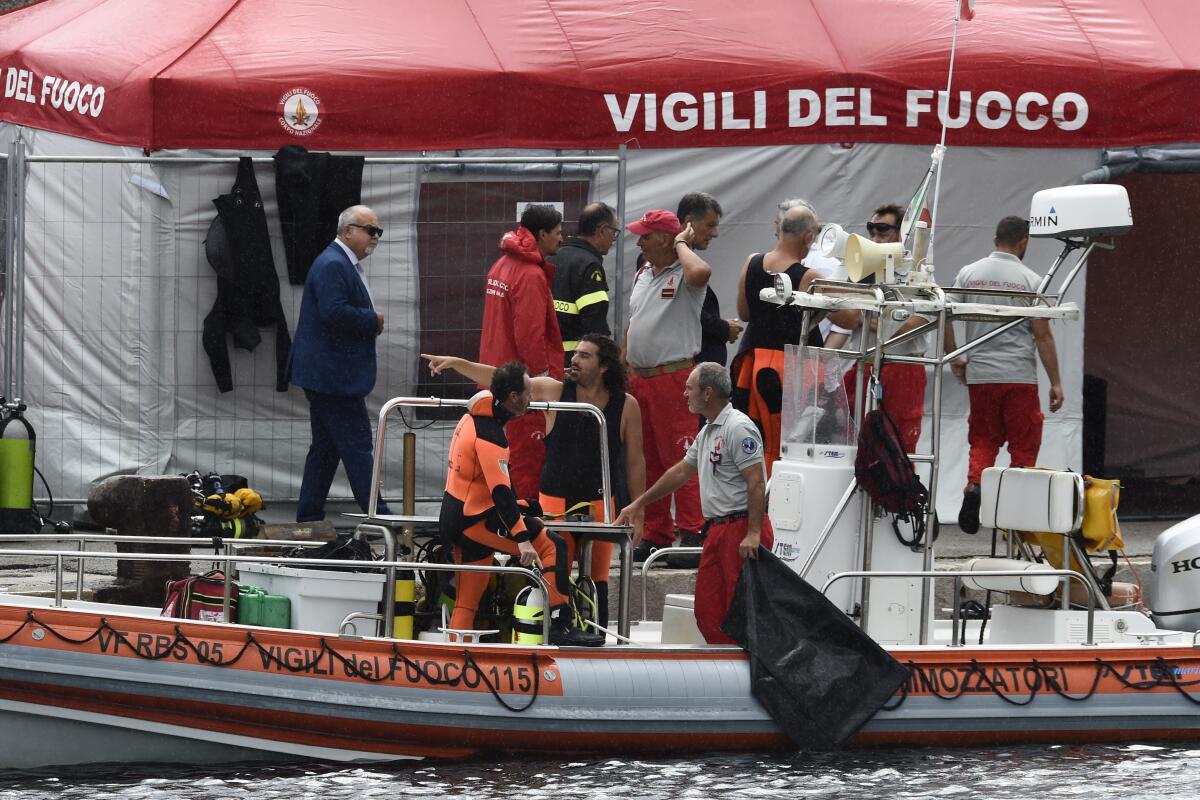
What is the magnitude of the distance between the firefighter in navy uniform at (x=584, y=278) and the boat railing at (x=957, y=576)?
288cm

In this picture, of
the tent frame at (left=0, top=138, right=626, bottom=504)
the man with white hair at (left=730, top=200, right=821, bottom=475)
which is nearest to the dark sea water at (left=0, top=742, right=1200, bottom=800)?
the man with white hair at (left=730, top=200, right=821, bottom=475)

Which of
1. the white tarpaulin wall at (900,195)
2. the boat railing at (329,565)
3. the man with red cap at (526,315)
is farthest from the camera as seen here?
the white tarpaulin wall at (900,195)

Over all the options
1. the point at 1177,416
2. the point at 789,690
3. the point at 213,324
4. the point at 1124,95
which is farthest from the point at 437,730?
the point at 1177,416

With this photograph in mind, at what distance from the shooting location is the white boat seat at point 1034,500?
8852mm

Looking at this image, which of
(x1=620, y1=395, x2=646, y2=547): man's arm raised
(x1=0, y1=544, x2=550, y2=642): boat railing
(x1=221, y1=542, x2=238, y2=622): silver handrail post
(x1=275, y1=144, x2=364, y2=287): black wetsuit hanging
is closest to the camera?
(x1=0, y1=544, x2=550, y2=642): boat railing

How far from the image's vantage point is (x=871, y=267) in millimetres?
8836

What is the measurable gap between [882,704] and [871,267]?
75.9 inches

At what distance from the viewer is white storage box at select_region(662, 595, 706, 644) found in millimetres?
9227

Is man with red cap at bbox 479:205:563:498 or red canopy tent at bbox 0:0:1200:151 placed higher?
red canopy tent at bbox 0:0:1200:151

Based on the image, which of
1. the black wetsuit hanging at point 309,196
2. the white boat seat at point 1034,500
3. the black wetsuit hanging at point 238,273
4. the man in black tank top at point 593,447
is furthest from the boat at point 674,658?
the black wetsuit hanging at point 309,196

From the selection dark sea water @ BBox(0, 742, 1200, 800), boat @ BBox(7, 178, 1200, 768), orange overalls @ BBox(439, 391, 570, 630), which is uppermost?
orange overalls @ BBox(439, 391, 570, 630)

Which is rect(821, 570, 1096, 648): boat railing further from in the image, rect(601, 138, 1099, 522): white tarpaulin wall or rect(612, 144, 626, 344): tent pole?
rect(601, 138, 1099, 522): white tarpaulin wall

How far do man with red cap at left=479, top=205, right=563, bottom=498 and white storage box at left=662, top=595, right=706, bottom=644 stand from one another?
1647 millimetres

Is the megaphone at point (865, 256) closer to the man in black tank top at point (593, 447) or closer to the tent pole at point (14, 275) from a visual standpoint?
the man in black tank top at point (593, 447)
